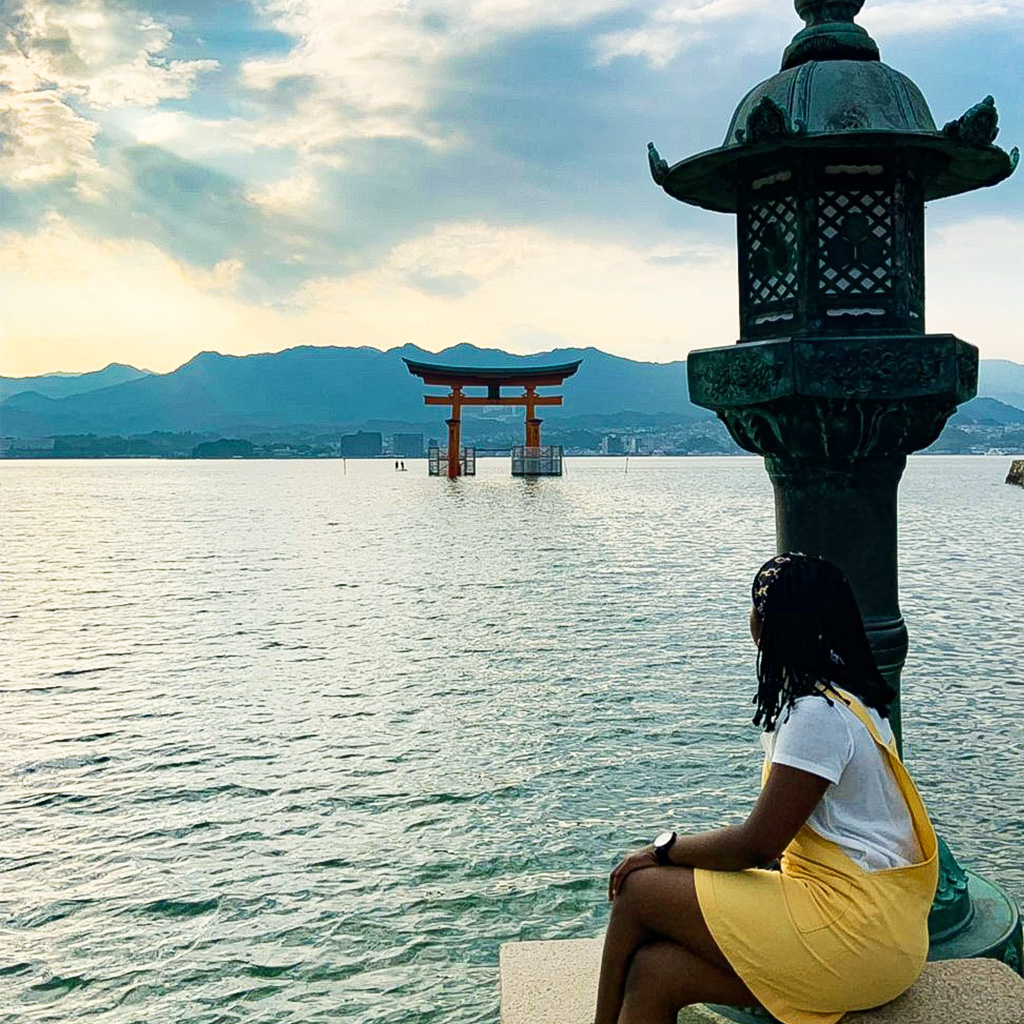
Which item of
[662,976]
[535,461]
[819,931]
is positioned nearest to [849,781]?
[819,931]

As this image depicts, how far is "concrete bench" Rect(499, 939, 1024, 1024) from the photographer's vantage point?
2.32m

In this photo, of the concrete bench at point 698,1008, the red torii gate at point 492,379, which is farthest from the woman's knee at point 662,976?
the red torii gate at point 492,379

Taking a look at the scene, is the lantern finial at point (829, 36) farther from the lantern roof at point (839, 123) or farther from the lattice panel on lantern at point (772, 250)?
the lattice panel on lantern at point (772, 250)

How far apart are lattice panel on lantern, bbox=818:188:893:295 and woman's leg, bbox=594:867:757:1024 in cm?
173

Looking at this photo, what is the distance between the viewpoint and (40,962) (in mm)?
4684

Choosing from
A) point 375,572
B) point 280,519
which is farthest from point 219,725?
point 280,519

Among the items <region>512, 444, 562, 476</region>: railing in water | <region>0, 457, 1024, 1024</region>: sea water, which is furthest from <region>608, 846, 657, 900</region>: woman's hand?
<region>512, 444, 562, 476</region>: railing in water

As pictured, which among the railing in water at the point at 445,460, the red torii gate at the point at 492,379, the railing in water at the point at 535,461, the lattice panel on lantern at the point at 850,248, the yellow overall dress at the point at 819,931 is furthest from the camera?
the railing in water at the point at 445,460

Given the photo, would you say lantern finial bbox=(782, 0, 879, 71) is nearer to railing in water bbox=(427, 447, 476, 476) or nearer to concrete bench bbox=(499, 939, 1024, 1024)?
concrete bench bbox=(499, 939, 1024, 1024)

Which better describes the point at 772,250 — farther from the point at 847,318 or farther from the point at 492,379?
the point at 492,379

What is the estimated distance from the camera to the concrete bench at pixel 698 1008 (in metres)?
2.32

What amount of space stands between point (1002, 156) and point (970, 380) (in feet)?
2.21

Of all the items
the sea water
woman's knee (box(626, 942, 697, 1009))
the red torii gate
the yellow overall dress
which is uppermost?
the red torii gate

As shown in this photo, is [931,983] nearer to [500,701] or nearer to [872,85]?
[872,85]
